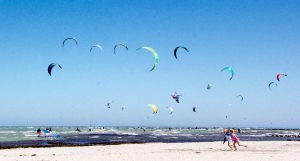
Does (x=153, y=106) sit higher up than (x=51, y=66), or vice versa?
(x=51, y=66)

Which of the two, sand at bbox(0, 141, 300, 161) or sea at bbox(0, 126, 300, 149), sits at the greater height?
sea at bbox(0, 126, 300, 149)

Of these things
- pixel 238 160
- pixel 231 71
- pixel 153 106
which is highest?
pixel 231 71

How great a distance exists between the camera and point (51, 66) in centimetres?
2741

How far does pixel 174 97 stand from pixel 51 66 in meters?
11.0

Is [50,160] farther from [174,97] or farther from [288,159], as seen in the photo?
[174,97]

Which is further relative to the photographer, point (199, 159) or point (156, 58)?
point (156, 58)

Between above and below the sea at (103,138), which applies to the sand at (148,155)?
below

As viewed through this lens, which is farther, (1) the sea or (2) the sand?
(1) the sea

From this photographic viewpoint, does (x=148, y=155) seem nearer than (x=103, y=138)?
Yes

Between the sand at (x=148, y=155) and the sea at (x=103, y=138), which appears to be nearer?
the sand at (x=148, y=155)

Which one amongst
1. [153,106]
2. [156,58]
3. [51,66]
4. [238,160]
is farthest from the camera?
[153,106]

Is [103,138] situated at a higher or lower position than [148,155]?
higher

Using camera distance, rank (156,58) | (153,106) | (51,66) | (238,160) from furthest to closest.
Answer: (153,106), (51,66), (156,58), (238,160)

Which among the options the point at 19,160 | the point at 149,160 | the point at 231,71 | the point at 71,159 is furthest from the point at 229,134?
the point at 19,160
